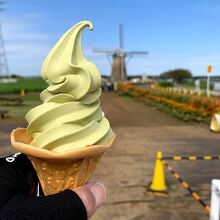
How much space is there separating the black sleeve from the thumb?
0.04 meters

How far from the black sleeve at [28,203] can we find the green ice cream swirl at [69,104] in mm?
273

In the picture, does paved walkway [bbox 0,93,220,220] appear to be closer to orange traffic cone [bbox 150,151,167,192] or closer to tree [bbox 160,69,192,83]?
orange traffic cone [bbox 150,151,167,192]

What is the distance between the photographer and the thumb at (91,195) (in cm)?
158

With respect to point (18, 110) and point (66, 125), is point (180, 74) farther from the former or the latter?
point (66, 125)

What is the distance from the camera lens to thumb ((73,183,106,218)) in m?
1.58

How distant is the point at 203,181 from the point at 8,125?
9371 millimetres

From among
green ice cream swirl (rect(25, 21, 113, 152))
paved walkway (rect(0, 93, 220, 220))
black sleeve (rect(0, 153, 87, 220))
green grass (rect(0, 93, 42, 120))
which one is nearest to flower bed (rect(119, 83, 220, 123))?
paved walkway (rect(0, 93, 220, 220))

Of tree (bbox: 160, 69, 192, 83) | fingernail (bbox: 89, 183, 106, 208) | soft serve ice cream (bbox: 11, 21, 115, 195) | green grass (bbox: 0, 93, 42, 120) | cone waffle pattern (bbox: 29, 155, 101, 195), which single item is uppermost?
soft serve ice cream (bbox: 11, 21, 115, 195)

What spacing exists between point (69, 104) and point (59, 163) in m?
0.39

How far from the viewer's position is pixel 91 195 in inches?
65.4

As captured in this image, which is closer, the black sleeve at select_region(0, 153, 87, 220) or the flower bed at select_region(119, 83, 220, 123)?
the black sleeve at select_region(0, 153, 87, 220)

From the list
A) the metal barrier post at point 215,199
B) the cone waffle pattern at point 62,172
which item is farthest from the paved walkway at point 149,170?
the cone waffle pattern at point 62,172

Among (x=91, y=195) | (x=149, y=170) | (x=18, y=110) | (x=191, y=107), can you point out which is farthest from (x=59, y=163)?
(x=18, y=110)

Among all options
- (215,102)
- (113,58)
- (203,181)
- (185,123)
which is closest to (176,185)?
(203,181)
